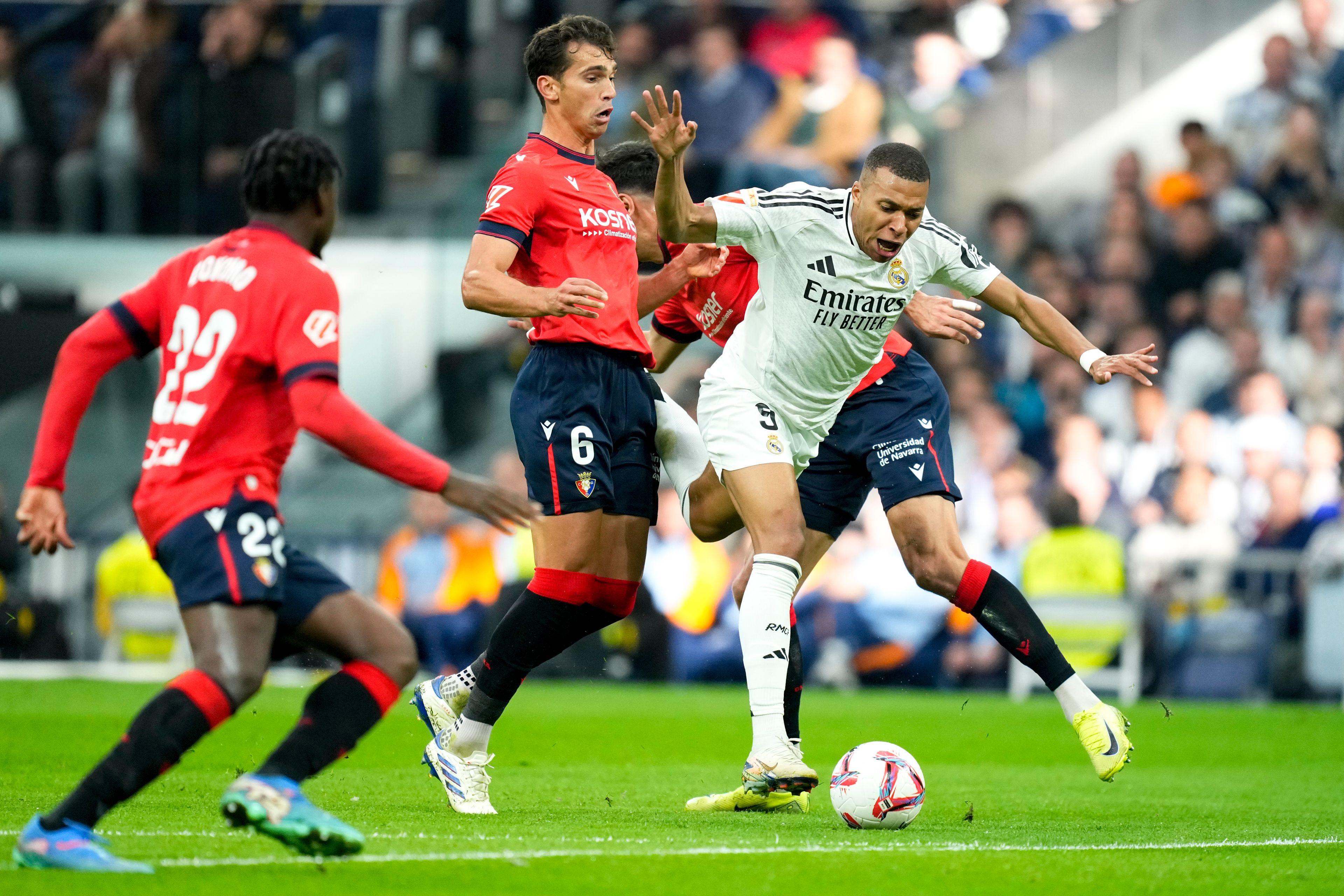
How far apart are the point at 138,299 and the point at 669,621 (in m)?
10.5

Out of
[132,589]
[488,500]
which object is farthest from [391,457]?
[132,589]

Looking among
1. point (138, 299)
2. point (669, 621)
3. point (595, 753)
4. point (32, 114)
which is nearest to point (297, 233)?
point (138, 299)

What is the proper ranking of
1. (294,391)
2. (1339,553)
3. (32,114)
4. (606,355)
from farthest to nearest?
(32,114), (1339,553), (606,355), (294,391)

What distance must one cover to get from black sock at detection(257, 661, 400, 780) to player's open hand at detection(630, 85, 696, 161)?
2171 millimetres

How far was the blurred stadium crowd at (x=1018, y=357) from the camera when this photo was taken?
14070mm

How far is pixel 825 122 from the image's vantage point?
16016mm

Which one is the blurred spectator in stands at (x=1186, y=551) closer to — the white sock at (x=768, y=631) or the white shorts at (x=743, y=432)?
the white shorts at (x=743, y=432)

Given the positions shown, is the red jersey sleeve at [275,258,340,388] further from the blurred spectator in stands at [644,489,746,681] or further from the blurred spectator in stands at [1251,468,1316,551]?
the blurred spectator in stands at [1251,468,1316,551]

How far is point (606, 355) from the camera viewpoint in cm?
659

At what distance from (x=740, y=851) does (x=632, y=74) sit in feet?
40.8

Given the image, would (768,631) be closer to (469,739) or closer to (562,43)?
(469,739)

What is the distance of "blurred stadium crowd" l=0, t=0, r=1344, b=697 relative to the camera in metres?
14.1

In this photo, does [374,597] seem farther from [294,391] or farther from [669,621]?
[294,391]

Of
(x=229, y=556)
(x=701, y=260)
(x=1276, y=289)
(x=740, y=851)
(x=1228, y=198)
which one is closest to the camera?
(x=229, y=556)
